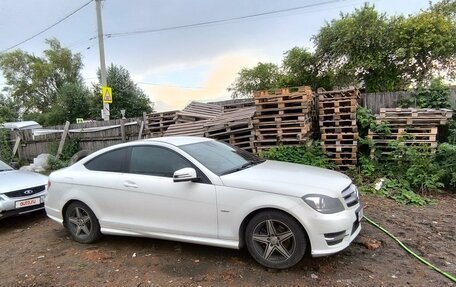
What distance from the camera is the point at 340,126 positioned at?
28.9ft

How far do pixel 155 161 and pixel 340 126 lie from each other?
525 centimetres

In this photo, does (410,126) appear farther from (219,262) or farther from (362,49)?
(362,49)

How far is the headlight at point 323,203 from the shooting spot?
396cm

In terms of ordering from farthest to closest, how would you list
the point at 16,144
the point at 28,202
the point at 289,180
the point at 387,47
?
the point at 387,47 → the point at 16,144 → the point at 28,202 → the point at 289,180

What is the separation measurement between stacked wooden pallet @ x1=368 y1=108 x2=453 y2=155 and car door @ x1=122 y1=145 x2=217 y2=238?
5.46 metres

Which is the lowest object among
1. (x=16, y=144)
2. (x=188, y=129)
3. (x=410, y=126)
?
(x=16, y=144)

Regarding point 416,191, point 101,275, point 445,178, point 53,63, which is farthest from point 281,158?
point 53,63

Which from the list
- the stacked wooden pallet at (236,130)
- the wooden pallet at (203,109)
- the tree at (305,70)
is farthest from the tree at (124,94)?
the stacked wooden pallet at (236,130)

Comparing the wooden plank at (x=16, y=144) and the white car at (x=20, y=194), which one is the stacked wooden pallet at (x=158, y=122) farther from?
the wooden plank at (x=16, y=144)

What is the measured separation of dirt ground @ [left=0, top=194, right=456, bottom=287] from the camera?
4.05 m

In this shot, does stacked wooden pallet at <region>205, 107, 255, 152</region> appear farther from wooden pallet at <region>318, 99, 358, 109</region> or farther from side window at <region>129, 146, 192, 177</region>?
side window at <region>129, 146, 192, 177</region>

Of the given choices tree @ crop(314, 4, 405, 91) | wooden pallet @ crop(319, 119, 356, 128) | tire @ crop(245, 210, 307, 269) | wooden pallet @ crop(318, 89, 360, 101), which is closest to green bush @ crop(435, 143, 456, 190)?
wooden pallet @ crop(319, 119, 356, 128)

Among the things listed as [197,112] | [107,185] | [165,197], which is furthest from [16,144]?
[165,197]

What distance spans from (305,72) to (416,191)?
56.9ft
